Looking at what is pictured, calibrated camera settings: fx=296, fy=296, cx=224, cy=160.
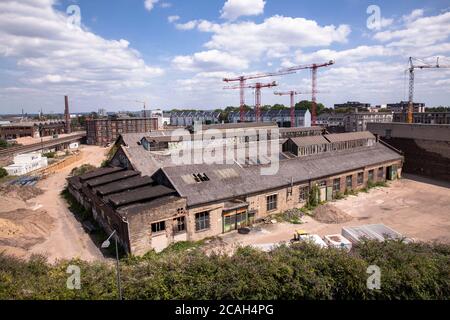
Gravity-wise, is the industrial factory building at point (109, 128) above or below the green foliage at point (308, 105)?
below

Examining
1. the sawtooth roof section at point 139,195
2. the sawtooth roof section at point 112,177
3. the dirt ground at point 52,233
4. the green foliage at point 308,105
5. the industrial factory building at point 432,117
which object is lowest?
the dirt ground at point 52,233

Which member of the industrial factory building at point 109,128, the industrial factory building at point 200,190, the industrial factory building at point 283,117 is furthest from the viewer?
the industrial factory building at point 283,117

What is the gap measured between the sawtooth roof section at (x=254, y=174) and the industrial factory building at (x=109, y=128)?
69.0 metres

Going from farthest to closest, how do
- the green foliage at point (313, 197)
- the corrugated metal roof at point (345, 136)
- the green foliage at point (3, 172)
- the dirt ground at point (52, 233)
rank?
1. the green foliage at point (3, 172)
2. the corrugated metal roof at point (345, 136)
3. the green foliage at point (313, 197)
4. the dirt ground at point (52, 233)

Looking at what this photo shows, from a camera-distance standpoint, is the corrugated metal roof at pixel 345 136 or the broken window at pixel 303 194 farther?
the corrugated metal roof at pixel 345 136

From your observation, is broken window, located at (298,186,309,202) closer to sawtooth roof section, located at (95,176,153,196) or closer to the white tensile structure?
sawtooth roof section, located at (95,176,153,196)

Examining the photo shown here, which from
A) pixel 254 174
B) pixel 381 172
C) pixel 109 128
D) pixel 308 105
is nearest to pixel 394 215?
pixel 381 172

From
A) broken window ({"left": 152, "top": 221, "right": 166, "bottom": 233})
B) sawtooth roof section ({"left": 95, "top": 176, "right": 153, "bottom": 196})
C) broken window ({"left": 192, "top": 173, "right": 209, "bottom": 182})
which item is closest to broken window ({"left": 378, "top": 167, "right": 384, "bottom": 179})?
broken window ({"left": 192, "top": 173, "right": 209, "bottom": 182})

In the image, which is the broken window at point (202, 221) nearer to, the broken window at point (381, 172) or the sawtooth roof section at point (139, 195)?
the sawtooth roof section at point (139, 195)

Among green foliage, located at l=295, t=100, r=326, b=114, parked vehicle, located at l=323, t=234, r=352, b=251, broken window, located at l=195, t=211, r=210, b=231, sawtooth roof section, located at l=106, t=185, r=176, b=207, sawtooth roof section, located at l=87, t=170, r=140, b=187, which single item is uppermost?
green foliage, located at l=295, t=100, r=326, b=114

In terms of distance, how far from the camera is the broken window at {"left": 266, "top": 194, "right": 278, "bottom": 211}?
1067 inches

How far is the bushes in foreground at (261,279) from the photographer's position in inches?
452

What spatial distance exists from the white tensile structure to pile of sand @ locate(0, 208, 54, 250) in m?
25.6

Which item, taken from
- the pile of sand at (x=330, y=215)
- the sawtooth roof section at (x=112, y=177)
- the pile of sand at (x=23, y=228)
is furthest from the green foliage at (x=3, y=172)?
the pile of sand at (x=330, y=215)
